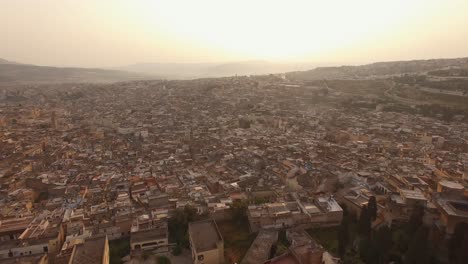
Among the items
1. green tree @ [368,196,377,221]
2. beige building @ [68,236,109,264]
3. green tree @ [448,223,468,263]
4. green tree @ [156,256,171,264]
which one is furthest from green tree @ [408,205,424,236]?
beige building @ [68,236,109,264]

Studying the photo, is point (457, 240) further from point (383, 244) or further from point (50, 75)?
point (50, 75)

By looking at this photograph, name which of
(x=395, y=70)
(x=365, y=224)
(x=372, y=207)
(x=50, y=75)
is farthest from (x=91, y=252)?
(x=50, y=75)

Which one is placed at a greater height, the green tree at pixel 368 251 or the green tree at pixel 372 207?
the green tree at pixel 372 207

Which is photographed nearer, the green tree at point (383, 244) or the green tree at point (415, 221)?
the green tree at point (383, 244)

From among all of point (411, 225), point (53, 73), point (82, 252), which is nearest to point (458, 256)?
point (411, 225)

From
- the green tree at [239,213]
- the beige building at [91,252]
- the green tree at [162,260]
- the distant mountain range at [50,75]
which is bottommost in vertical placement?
the distant mountain range at [50,75]

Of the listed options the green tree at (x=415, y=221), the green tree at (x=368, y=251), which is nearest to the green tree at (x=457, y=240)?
the green tree at (x=415, y=221)

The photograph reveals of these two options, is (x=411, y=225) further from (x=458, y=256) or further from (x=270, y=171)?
(x=270, y=171)

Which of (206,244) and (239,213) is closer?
(206,244)

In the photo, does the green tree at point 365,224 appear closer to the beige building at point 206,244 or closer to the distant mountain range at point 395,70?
the beige building at point 206,244
